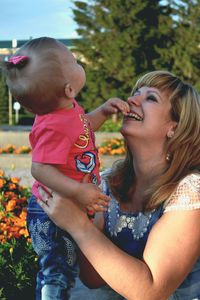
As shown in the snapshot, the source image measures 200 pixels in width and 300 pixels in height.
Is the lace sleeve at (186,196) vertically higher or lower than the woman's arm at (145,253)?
higher

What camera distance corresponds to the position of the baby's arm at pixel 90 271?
2.54 meters

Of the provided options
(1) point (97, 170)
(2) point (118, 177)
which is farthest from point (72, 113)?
(2) point (118, 177)

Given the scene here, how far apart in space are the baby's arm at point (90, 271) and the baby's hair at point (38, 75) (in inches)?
27.4

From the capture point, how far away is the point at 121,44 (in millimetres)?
30891

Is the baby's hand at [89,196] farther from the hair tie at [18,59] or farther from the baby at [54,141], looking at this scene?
the hair tie at [18,59]

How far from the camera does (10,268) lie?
3.13 m

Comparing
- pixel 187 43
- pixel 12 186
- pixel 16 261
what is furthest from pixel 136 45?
pixel 16 261

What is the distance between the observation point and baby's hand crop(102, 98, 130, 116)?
256 cm

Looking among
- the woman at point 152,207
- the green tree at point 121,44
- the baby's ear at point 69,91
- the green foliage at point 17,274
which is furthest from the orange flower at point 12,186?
the green tree at point 121,44

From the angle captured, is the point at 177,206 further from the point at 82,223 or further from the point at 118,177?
the point at 118,177

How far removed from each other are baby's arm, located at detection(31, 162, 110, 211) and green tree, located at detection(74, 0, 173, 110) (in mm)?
28979

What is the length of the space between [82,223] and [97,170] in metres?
0.29

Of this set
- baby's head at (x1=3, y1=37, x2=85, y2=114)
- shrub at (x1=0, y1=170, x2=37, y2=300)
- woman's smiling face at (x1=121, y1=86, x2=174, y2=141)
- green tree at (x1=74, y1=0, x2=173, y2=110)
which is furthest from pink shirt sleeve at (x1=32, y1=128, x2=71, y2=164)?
green tree at (x1=74, y1=0, x2=173, y2=110)

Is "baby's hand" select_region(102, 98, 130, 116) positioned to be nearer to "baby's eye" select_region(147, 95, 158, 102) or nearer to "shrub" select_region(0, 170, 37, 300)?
"baby's eye" select_region(147, 95, 158, 102)
